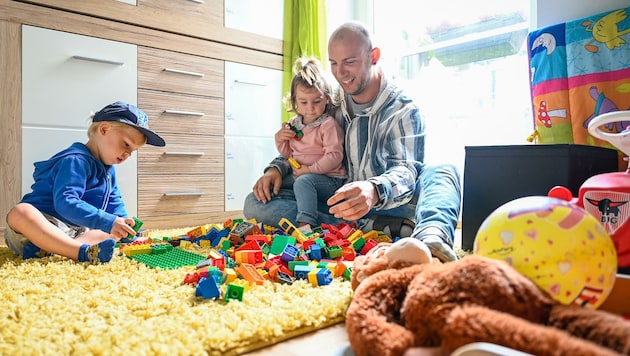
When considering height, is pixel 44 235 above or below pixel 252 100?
below

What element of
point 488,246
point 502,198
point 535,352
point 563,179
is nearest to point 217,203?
point 502,198

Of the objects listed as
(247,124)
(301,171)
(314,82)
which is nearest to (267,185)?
(301,171)

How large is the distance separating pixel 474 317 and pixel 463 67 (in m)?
1.89

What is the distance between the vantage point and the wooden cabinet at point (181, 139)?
6.63ft

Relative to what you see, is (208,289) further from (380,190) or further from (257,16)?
(257,16)

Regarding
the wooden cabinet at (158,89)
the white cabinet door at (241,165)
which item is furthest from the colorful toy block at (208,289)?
the white cabinet door at (241,165)

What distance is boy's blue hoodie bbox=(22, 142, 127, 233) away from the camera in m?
1.26

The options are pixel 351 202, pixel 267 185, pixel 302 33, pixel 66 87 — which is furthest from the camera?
pixel 302 33

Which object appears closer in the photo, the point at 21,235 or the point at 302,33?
the point at 21,235

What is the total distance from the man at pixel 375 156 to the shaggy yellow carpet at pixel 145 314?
1.39 feet

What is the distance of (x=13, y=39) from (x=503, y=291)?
72.4 inches

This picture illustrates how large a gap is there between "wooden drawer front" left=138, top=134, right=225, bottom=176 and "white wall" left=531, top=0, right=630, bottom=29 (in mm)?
1424

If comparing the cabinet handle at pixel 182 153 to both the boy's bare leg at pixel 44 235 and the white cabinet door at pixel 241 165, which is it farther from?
the boy's bare leg at pixel 44 235

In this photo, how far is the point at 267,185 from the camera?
1.69 meters
